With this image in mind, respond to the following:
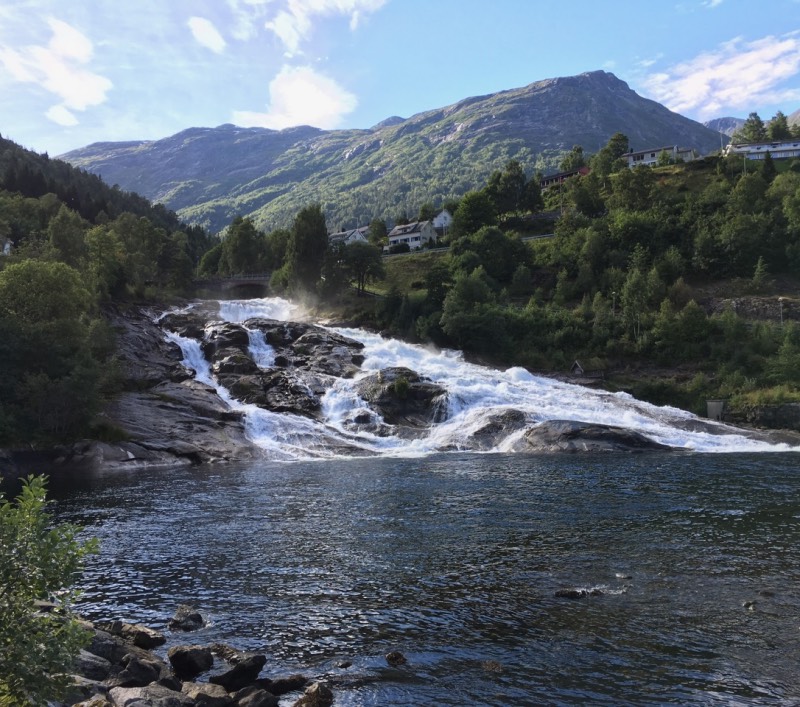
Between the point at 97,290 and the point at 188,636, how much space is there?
2740 inches

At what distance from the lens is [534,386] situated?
61469 mm

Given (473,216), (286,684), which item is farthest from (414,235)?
(286,684)

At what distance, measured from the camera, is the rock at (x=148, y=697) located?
10.4m

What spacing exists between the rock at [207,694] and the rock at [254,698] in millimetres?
192

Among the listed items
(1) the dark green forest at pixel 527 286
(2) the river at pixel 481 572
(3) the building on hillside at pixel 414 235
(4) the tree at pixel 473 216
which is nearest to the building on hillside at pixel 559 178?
(1) the dark green forest at pixel 527 286

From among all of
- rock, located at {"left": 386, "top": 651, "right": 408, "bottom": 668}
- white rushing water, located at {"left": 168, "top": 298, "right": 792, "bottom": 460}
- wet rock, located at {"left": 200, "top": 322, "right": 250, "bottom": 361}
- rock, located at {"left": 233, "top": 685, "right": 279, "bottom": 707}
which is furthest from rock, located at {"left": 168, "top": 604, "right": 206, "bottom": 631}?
wet rock, located at {"left": 200, "top": 322, "right": 250, "bottom": 361}

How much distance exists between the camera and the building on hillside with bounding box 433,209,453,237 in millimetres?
148000

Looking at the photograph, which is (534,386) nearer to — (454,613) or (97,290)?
(454,613)

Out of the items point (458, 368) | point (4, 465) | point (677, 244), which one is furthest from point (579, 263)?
point (4, 465)

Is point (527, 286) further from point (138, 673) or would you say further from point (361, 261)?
point (138, 673)

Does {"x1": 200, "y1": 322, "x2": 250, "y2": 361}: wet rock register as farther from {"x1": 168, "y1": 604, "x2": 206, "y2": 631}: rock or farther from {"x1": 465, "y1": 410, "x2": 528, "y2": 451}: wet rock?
{"x1": 168, "y1": 604, "x2": 206, "y2": 631}: rock

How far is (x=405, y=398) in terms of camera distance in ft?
184

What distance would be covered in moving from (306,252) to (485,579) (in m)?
85.7

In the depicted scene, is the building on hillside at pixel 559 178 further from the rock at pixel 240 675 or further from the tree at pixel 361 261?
the rock at pixel 240 675
